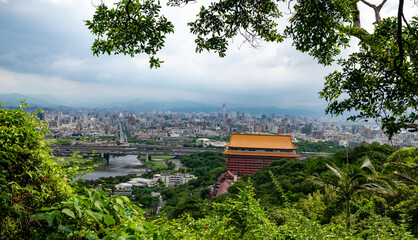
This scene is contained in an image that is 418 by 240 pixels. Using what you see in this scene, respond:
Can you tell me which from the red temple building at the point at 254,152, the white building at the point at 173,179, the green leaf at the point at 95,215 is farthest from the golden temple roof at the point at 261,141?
the green leaf at the point at 95,215

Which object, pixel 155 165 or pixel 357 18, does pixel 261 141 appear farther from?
pixel 357 18

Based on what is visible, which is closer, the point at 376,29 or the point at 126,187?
the point at 376,29

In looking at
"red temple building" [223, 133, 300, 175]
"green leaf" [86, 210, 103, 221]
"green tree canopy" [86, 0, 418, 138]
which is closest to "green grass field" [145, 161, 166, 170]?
"red temple building" [223, 133, 300, 175]

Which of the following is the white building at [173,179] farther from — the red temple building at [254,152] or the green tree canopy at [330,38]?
the green tree canopy at [330,38]

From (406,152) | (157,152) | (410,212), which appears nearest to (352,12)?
(410,212)

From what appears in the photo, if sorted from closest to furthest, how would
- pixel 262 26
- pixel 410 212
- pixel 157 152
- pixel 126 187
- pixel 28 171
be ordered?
pixel 28 171, pixel 262 26, pixel 410 212, pixel 126 187, pixel 157 152

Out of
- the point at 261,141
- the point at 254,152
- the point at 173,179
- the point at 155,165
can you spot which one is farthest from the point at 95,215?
the point at 155,165

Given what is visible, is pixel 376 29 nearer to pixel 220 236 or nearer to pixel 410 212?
pixel 220 236
